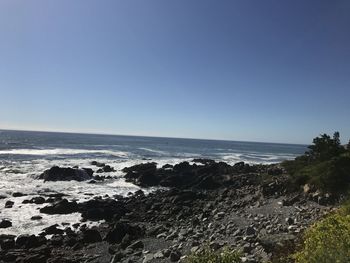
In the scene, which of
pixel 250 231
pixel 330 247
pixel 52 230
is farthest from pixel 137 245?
pixel 330 247

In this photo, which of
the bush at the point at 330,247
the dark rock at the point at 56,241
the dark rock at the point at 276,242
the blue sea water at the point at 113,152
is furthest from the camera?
the blue sea water at the point at 113,152

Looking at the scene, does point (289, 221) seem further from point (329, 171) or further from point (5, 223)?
point (5, 223)

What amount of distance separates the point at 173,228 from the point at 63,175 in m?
21.9

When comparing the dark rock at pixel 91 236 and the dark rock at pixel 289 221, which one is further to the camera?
the dark rock at pixel 91 236

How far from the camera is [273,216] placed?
15.1 meters

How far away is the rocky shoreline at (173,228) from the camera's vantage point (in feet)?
42.0

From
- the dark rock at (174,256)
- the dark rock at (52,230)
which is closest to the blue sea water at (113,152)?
the dark rock at (52,230)

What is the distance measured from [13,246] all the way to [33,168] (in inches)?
1127

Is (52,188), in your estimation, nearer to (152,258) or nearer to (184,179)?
(184,179)

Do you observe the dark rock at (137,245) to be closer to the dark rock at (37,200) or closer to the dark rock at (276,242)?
the dark rock at (276,242)

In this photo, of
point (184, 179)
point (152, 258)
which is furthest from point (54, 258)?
point (184, 179)

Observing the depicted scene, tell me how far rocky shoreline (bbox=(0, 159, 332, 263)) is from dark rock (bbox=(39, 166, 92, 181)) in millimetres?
10508

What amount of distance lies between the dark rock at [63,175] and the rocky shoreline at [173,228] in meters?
10.5

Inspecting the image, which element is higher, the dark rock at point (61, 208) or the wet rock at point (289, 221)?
the wet rock at point (289, 221)
